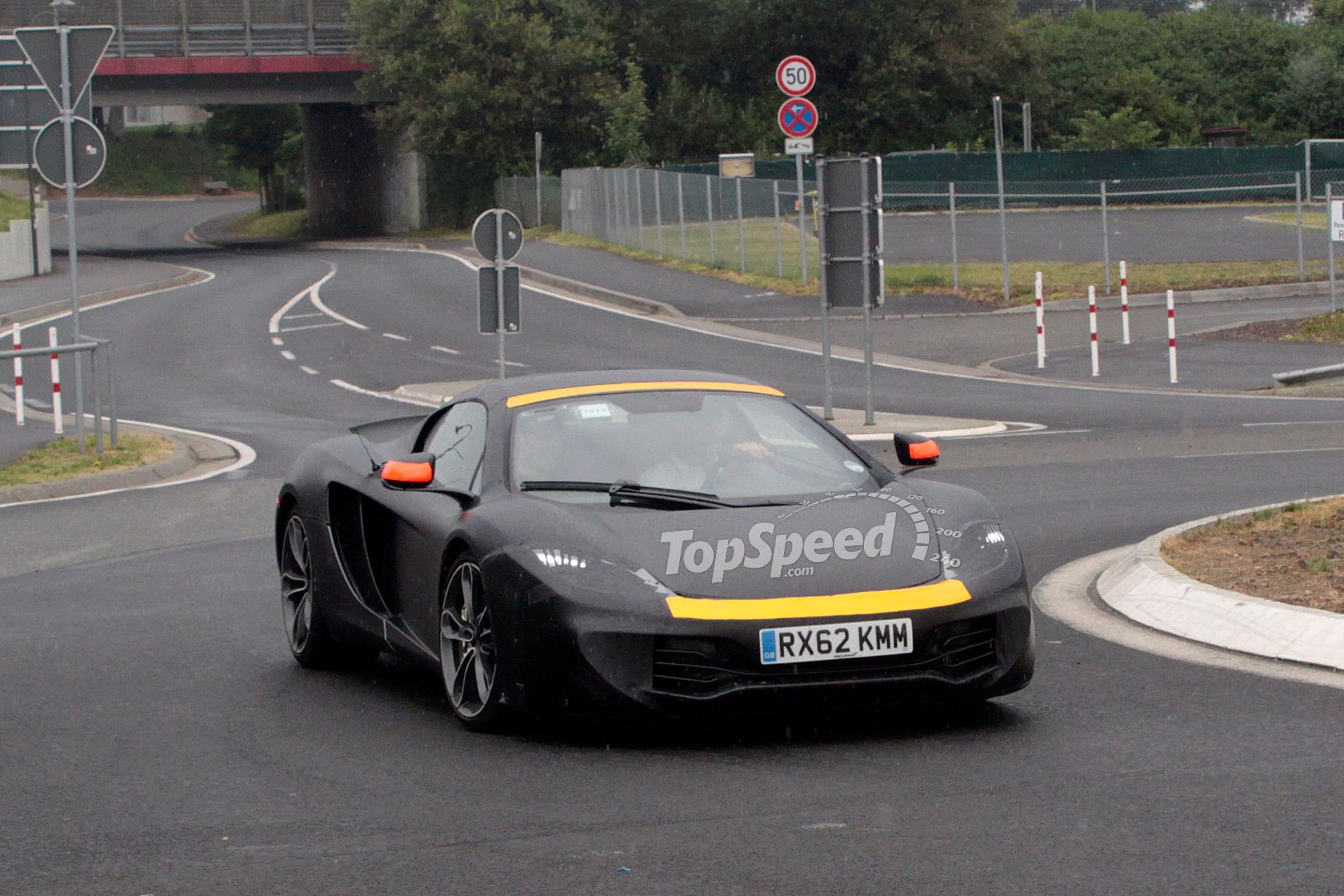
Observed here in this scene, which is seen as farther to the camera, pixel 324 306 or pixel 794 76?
pixel 324 306

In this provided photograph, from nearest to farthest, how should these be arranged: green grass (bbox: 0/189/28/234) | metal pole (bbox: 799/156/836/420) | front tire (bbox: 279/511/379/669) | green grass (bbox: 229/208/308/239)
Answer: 1. front tire (bbox: 279/511/379/669)
2. metal pole (bbox: 799/156/836/420)
3. green grass (bbox: 0/189/28/234)
4. green grass (bbox: 229/208/308/239)

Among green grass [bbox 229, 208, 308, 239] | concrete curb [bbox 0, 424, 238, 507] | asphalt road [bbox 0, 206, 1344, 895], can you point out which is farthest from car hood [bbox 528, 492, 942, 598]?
green grass [bbox 229, 208, 308, 239]

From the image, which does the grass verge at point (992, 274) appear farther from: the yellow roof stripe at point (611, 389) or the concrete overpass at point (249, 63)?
the concrete overpass at point (249, 63)

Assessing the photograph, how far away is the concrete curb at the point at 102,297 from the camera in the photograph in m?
37.8

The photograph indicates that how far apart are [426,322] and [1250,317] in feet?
47.4

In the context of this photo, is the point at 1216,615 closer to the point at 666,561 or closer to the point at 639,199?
the point at 666,561

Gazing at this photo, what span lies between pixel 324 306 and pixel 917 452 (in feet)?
106

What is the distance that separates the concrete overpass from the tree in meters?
21.3

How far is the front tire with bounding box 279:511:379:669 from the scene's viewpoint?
7938 millimetres

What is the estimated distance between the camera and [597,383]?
7.42 meters

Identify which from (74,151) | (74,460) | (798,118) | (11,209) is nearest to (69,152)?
(74,151)

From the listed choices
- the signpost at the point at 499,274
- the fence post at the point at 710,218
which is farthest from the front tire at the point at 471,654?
the fence post at the point at 710,218

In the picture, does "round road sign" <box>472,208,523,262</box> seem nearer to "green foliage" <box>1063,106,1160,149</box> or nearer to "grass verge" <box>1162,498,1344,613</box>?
"grass verge" <box>1162,498,1344,613</box>

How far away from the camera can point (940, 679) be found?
6195 millimetres
